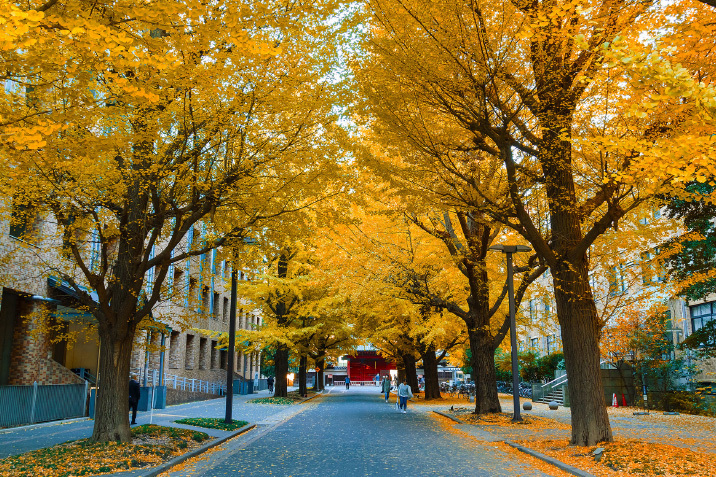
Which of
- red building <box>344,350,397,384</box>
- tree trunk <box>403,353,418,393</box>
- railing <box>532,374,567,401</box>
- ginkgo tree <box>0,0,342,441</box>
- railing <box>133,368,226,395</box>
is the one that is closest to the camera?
ginkgo tree <box>0,0,342,441</box>

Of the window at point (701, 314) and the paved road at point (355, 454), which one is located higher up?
the window at point (701, 314)

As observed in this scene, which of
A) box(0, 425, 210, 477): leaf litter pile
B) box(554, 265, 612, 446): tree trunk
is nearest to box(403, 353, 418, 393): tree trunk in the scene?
box(554, 265, 612, 446): tree trunk

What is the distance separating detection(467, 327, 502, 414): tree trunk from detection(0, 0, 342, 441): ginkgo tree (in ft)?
33.2

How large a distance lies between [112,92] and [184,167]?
177cm

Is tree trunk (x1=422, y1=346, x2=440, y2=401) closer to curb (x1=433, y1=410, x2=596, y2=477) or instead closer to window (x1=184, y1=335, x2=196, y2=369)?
→ window (x1=184, y1=335, x2=196, y2=369)

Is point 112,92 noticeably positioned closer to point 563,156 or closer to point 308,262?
point 563,156

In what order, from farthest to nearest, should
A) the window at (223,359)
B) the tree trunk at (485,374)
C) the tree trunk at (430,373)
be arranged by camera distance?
the window at (223,359)
the tree trunk at (430,373)
the tree trunk at (485,374)

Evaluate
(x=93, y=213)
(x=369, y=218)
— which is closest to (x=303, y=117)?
(x=93, y=213)

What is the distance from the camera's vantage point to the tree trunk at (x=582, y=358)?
11258mm

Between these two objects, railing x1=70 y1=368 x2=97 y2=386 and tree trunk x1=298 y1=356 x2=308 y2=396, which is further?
tree trunk x1=298 y1=356 x2=308 y2=396

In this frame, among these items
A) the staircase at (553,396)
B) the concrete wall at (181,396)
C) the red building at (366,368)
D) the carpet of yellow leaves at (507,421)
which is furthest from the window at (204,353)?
the red building at (366,368)

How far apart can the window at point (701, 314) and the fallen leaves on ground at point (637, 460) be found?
2003 centimetres

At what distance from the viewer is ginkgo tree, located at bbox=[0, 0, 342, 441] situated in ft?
28.5

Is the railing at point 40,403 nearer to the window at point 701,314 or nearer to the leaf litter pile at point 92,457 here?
the leaf litter pile at point 92,457
